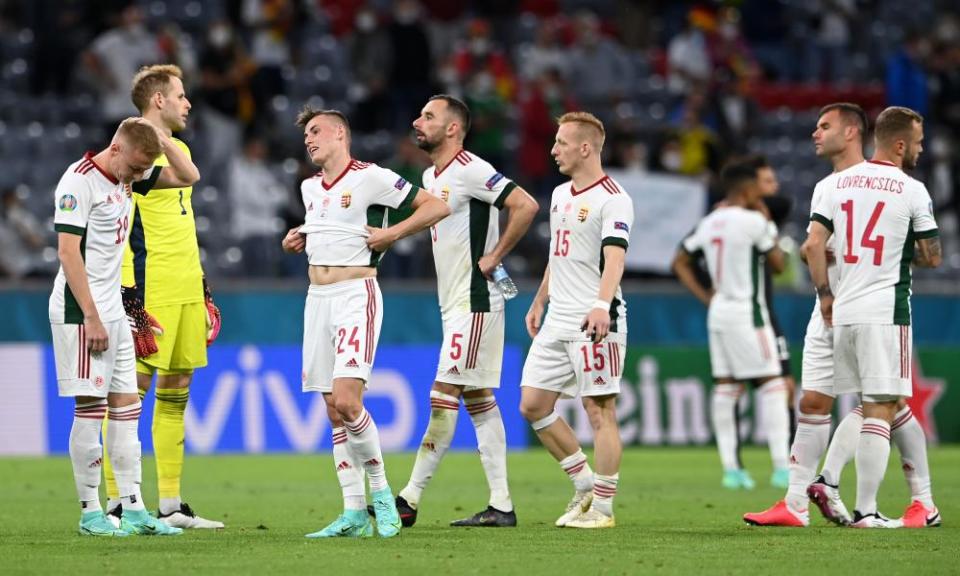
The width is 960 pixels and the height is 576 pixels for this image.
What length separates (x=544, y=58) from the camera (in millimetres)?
22266

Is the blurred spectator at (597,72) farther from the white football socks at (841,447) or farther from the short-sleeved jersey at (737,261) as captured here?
the white football socks at (841,447)

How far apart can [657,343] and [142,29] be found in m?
7.26

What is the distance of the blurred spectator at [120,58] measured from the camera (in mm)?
19531

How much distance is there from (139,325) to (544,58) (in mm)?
13469

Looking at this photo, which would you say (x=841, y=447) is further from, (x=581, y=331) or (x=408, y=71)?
(x=408, y=71)

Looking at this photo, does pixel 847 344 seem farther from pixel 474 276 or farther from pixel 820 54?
pixel 820 54

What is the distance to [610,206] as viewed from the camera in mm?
9906

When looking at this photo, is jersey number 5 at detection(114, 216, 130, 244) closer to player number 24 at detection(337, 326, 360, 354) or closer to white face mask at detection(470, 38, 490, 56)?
player number 24 at detection(337, 326, 360, 354)

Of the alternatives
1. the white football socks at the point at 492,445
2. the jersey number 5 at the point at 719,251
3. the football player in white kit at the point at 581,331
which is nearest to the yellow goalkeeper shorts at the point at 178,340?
the white football socks at the point at 492,445

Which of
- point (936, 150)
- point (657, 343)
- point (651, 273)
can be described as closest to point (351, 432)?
point (657, 343)

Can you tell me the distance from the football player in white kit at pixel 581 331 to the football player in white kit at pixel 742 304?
373 centimetres

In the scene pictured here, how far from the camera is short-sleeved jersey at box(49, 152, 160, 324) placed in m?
8.78

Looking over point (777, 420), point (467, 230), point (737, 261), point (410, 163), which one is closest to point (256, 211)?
point (410, 163)

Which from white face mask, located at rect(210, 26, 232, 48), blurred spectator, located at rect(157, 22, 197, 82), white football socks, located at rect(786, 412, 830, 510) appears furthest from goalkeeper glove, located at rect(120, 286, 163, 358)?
white face mask, located at rect(210, 26, 232, 48)
